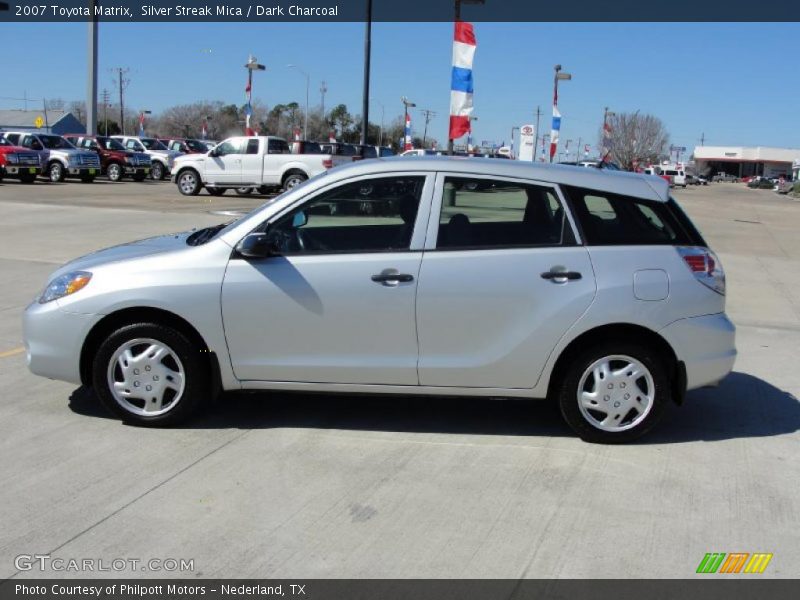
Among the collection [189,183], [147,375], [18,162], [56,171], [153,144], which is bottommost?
[147,375]

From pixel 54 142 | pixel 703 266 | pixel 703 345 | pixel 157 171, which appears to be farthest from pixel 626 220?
pixel 157 171

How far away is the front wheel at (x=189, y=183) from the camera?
26.5m

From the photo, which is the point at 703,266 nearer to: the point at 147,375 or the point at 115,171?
the point at 147,375

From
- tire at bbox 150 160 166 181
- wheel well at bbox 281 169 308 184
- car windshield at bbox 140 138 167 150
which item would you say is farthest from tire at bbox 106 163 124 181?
wheel well at bbox 281 169 308 184

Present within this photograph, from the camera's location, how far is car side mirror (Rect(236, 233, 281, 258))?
4804 mm

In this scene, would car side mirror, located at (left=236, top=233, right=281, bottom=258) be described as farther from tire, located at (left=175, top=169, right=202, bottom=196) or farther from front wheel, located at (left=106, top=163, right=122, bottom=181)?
front wheel, located at (left=106, top=163, right=122, bottom=181)

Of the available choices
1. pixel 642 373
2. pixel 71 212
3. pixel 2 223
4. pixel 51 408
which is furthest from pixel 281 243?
pixel 71 212

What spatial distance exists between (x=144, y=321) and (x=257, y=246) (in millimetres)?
851

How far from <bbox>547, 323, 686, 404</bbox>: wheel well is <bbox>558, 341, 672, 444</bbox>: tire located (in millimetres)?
34

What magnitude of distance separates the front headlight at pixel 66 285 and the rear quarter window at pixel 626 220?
2.98 m

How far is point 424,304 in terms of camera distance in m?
4.82

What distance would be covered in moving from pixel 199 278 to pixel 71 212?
15.0m

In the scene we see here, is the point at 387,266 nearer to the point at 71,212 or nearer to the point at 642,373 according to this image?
the point at 642,373
